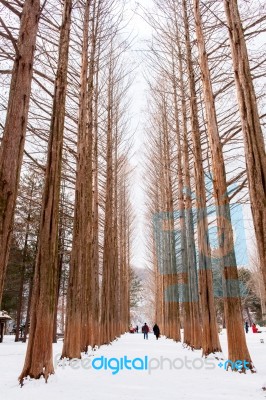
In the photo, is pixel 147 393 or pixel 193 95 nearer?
pixel 147 393

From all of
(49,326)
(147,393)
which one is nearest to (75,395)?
(147,393)

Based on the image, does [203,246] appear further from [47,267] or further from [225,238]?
[47,267]

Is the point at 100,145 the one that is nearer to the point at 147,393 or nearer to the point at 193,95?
the point at 193,95

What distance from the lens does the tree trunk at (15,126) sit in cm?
288

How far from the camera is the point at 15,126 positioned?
3.16 m

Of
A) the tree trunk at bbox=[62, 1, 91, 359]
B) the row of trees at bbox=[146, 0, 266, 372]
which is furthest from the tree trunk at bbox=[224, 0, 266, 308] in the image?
the tree trunk at bbox=[62, 1, 91, 359]

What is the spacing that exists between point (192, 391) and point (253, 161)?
283 centimetres

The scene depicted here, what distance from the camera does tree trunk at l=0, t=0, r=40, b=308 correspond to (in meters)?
2.88

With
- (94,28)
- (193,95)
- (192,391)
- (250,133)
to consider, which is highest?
(94,28)

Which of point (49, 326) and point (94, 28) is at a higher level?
point (94, 28)

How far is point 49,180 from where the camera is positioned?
15.7 ft
